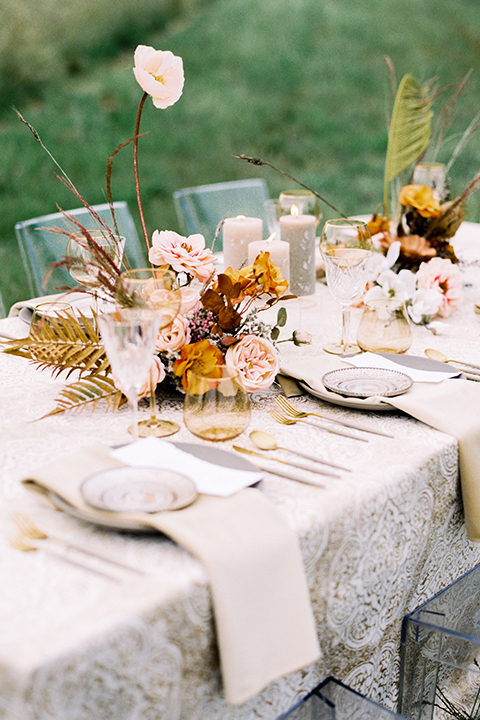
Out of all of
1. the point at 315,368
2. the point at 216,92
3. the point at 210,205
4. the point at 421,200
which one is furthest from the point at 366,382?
the point at 216,92

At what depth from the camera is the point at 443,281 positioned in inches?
66.7

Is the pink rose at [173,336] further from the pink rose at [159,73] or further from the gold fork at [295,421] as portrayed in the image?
the pink rose at [159,73]

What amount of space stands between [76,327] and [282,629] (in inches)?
25.0

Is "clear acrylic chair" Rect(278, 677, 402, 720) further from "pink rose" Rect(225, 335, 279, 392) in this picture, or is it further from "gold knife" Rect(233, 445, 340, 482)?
"pink rose" Rect(225, 335, 279, 392)

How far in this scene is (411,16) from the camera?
27.7 ft

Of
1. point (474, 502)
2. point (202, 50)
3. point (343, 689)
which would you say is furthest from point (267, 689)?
point (202, 50)

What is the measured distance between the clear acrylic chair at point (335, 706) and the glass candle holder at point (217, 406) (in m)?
0.35

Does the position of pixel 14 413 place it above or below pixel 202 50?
below

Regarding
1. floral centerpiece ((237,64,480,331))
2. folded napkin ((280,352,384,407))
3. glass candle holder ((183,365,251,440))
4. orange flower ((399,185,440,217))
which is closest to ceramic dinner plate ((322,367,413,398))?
folded napkin ((280,352,384,407))

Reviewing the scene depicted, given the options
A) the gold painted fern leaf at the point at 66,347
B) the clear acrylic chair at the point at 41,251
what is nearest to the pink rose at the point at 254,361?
the gold painted fern leaf at the point at 66,347

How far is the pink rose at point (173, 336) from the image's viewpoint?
1.14m

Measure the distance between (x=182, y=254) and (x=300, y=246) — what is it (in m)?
0.55

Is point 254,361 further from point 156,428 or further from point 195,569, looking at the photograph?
point 195,569

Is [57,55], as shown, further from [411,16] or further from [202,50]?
[411,16]
